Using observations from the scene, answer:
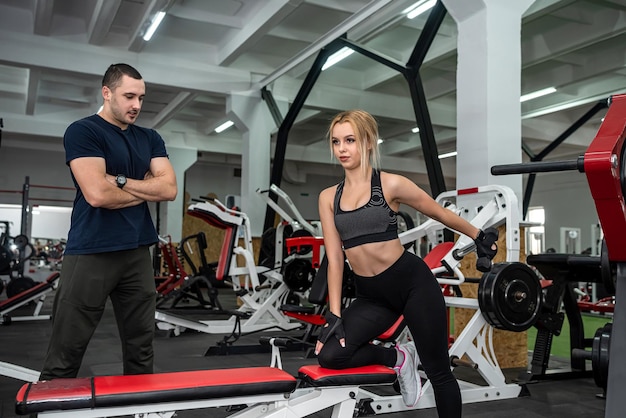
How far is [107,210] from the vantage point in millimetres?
1917

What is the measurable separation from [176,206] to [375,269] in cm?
1164

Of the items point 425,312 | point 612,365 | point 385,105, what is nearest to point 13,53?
point 385,105

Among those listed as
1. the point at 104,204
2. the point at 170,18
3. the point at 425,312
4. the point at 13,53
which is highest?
the point at 170,18

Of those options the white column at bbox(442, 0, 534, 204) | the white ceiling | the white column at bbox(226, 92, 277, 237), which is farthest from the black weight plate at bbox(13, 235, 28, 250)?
the white column at bbox(442, 0, 534, 204)

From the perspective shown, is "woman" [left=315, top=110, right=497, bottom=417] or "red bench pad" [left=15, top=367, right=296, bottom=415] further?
"woman" [left=315, top=110, right=497, bottom=417]

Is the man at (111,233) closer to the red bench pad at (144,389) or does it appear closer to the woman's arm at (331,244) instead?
the red bench pad at (144,389)

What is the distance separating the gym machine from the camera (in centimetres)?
94

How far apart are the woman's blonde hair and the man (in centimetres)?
68

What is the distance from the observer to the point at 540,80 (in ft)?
29.6

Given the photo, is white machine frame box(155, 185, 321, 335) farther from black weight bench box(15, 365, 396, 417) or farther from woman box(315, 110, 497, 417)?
black weight bench box(15, 365, 396, 417)

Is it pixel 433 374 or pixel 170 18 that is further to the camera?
pixel 170 18

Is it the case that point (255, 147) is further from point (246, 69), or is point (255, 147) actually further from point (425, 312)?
point (425, 312)

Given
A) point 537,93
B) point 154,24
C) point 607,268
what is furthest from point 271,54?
point 607,268

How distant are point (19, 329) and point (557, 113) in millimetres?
10261
